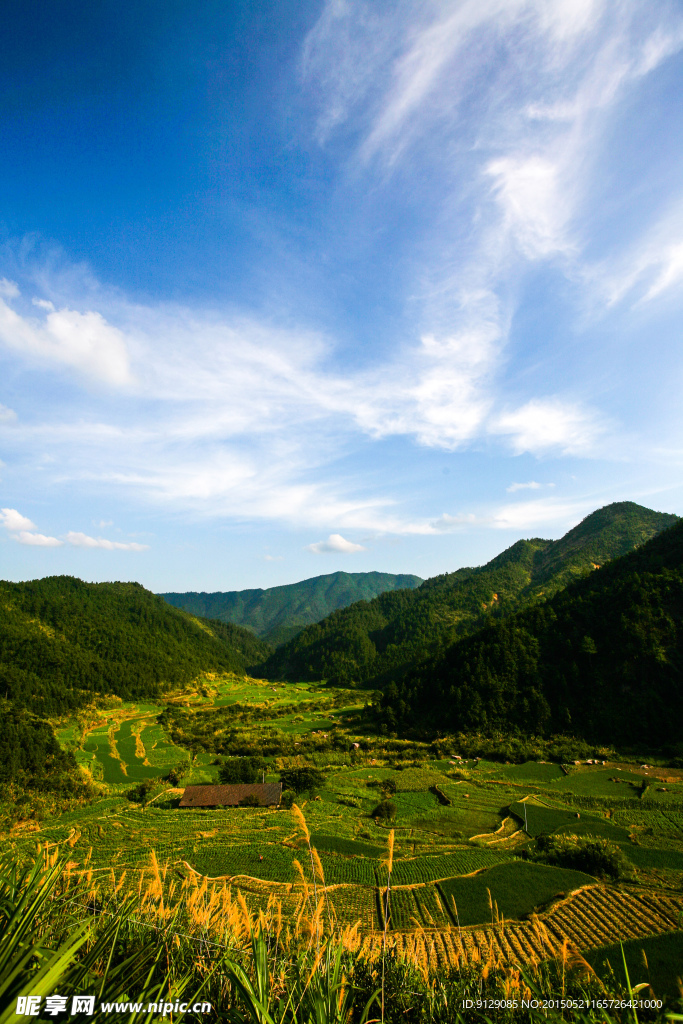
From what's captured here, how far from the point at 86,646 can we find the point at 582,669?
115 metres

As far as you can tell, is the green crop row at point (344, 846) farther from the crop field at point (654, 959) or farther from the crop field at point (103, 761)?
the crop field at point (103, 761)

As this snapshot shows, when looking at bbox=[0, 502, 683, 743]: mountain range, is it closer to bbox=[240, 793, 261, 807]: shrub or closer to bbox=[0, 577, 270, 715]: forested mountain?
bbox=[0, 577, 270, 715]: forested mountain

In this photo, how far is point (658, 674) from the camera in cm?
5316

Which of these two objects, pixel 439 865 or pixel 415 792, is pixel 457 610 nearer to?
pixel 415 792

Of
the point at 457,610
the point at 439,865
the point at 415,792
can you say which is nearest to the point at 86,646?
the point at 415,792

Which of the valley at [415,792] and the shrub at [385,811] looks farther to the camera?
the shrub at [385,811]

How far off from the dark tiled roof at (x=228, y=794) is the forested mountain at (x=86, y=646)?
55882 millimetres

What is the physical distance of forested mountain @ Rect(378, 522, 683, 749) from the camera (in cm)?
5209

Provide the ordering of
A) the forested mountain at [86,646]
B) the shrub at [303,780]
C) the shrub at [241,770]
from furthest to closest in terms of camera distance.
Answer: the forested mountain at [86,646] < the shrub at [241,770] < the shrub at [303,780]

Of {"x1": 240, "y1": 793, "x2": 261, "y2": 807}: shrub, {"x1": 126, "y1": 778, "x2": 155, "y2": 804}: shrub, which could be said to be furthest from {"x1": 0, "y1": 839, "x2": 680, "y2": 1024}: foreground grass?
{"x1": 126, "y1": 778, "x2": 155, "y2": 804}: shrub

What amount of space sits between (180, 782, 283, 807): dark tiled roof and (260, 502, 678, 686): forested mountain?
258 feet

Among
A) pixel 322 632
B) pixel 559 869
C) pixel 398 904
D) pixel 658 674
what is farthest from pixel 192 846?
pixel 322 632

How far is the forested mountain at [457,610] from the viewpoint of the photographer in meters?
123

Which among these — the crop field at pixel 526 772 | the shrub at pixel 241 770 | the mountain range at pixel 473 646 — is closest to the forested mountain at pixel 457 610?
the mountain range at pixel 473 646
